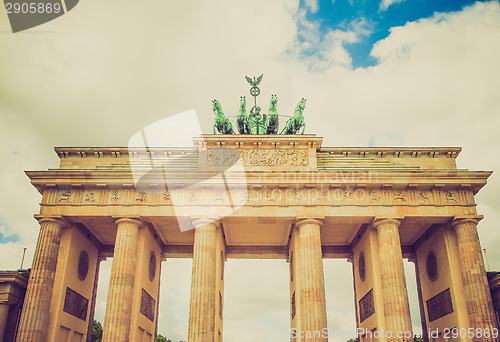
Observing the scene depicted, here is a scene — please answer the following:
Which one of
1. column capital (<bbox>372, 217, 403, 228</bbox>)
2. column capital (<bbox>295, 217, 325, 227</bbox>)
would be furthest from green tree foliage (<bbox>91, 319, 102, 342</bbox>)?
column capital (<bbox>372, 217, 403, 228</bbox>)

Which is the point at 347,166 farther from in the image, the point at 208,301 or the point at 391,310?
the point at 208,301

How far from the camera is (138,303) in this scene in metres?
24.2

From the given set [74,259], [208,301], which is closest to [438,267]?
[208,301]

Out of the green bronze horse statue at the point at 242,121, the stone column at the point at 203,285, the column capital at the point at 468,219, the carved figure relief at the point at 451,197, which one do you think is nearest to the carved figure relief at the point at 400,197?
the carved figure relief at the point at 451,197

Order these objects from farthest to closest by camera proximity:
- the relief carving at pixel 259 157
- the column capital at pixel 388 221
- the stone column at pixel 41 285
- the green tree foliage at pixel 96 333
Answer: the green tree foliage at pixel 96 333 → the relief carving at pixel 259 157 → the column capital at pixel 388 221 → the stone column at pixel 41 285

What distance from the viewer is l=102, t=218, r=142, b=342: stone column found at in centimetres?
2172

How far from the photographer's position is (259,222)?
81.7 feet

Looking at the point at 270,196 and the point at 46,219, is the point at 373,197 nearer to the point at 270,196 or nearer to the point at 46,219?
the point at 270,196

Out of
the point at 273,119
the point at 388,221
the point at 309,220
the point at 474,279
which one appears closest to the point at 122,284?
the point at 309,220

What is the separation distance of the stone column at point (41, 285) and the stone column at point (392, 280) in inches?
697

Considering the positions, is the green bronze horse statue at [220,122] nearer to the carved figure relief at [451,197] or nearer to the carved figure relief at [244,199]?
the carved figure relief at [244,199]

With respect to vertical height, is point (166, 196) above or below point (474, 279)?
above

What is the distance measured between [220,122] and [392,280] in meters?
13.9

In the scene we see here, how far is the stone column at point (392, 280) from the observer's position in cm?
2186
